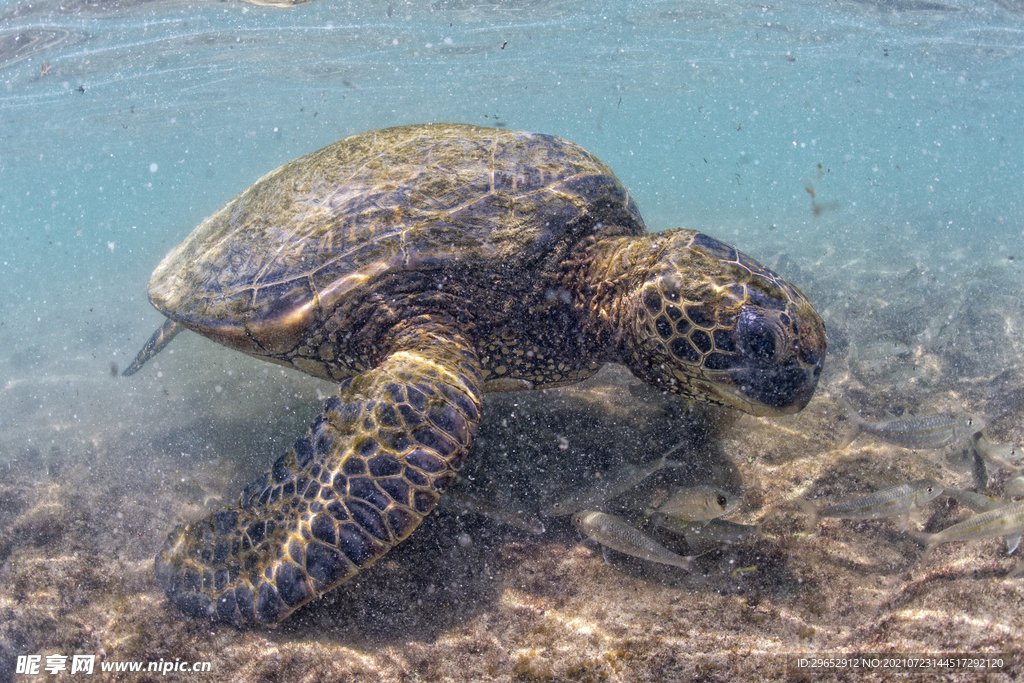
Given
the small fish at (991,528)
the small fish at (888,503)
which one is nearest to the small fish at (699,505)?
the small fish at (888,503)

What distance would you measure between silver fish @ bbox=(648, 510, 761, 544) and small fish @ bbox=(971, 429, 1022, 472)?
1650 mm

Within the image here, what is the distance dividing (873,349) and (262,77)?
94.1ft

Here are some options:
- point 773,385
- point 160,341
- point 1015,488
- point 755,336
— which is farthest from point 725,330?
point 160,341

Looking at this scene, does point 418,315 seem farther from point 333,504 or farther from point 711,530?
point 711,530

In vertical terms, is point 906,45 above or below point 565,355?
above

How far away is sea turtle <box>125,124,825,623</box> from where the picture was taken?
2650 mm

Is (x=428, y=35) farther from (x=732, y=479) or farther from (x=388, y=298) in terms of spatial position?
(x=732, y=479)

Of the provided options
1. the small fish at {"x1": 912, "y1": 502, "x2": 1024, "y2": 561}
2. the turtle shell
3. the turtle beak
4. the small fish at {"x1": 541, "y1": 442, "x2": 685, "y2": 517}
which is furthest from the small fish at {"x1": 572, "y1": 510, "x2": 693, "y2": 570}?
the turtle shell

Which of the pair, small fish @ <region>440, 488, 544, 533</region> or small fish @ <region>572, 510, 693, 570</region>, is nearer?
small fish @ <region>572, 510, 693, 570</region>

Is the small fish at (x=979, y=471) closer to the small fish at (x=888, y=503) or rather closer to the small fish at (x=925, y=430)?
the small fish at (x=925, y=430)

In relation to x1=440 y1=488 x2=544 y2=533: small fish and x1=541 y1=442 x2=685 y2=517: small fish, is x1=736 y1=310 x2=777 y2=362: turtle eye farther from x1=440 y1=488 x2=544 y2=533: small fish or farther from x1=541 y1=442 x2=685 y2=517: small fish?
x1=440 y1=488 x2=544 y2=533: small fish

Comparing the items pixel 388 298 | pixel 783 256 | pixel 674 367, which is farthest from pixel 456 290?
pixel 783 256

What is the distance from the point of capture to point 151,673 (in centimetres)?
246

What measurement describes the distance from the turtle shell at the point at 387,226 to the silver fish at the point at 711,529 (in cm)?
187
